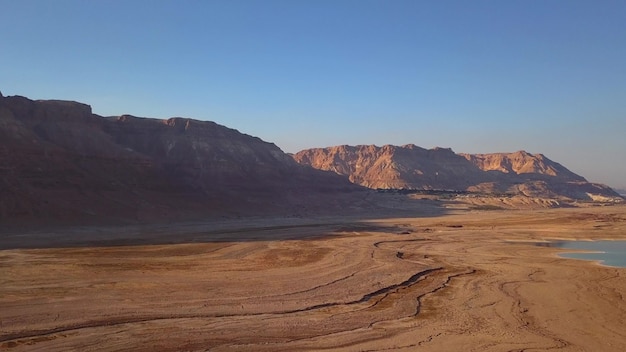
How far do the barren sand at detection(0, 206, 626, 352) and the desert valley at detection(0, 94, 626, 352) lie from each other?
3.7 inches

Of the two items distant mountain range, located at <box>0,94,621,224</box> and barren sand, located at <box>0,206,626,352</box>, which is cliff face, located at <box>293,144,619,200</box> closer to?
distant mountain range, located at <box>0,94,621,224</box>

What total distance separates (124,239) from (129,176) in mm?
29029

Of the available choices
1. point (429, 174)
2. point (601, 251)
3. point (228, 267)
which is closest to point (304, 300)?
point (228, 267)

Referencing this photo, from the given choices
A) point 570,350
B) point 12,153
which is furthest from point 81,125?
point 570,350

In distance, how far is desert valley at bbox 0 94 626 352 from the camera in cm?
1419

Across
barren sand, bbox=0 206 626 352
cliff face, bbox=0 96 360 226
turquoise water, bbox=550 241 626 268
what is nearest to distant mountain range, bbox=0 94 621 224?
cliff face, bbox=0 96 360 226

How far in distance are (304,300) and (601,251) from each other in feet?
97.1

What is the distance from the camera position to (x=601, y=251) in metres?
38.3

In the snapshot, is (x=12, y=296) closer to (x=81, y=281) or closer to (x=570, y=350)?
(x=81, y=281)

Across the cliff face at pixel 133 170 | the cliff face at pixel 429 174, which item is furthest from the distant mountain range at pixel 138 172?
the cliff face at pixel 429 174

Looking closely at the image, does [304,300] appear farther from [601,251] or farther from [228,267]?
[601,251]

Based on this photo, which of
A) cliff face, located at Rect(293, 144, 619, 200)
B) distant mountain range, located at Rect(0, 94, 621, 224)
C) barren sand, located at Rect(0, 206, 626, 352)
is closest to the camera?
barren sand, located at Rect(0, 206, 626, 352)

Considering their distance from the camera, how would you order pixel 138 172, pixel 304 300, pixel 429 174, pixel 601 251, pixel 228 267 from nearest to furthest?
pixel 304 300 < pixel 228 267 < pixel 601 251 < pixel 138 172 < pixel 429 174

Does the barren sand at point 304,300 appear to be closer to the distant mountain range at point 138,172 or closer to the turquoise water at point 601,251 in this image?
the turquoise water at point 601,251
